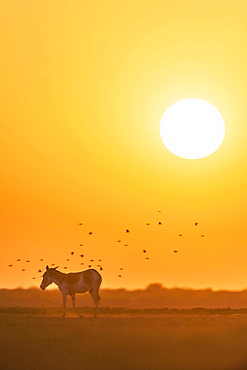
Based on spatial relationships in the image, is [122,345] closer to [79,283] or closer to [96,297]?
[96,297]

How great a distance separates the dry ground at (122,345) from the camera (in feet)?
54.7

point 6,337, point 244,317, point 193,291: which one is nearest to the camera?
point 6,337

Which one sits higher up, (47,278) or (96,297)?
(47,278)

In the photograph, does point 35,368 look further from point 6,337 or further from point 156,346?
point 156,346

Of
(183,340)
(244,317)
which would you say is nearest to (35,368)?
(183,340)

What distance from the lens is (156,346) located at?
1753 centimetres

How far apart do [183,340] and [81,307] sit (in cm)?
640

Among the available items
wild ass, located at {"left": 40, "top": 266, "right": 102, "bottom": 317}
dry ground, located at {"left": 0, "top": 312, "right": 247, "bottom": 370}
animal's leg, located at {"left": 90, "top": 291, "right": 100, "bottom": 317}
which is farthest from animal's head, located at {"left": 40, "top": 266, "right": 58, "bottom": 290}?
dry ground, located at {"left": 0, "top": 312, "right": 247, "bottom": 370}

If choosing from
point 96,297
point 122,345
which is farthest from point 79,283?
point 122,345

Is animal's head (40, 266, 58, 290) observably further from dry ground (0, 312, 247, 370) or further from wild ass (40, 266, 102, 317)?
dry ground (0, 312, 247, 370)

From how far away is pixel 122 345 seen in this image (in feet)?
56.9

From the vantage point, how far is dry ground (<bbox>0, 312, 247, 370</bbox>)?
54.7ft

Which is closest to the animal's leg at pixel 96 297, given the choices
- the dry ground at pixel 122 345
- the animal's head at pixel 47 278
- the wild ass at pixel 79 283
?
the wild ass at pixel 79 283

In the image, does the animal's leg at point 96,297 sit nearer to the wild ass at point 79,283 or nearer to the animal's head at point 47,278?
the wild ass at point 79,283
